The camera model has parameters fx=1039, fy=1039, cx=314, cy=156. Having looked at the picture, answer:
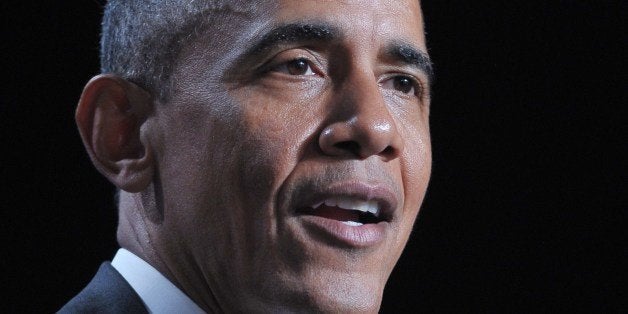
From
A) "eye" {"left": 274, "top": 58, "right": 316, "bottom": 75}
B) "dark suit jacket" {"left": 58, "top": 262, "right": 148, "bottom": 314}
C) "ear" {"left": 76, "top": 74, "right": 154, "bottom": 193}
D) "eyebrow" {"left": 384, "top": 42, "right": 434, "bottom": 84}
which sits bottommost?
"dark suit jacket" {"left": 58, "top": 262, "right": 148, "bottom": 314}

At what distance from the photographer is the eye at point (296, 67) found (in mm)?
2199

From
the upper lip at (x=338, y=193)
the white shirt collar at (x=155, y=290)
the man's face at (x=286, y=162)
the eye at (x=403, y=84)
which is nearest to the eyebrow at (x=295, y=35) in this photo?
the man's face at (x=286, y=162)

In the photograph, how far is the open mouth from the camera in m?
2.12

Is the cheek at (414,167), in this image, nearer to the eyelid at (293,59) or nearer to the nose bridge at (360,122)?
the nose bridge at (360,122)

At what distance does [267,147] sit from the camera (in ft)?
6.92

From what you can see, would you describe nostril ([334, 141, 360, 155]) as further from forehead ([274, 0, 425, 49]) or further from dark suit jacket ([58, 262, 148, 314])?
dark suit jacket ([58, 262, 148, 314])

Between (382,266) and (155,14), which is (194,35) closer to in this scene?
(155,14)

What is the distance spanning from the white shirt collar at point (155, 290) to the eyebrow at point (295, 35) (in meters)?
0.53

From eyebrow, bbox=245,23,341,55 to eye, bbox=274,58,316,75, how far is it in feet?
0.14

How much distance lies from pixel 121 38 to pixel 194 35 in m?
0.26

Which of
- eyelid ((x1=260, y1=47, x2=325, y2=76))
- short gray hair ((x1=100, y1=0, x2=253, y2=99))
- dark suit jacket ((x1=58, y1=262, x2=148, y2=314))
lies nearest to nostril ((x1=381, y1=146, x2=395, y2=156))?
eyelid ((x1=260, y1=47, x2=325, y2=76))

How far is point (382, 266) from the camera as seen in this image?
2.20m

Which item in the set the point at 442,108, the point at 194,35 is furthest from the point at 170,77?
the point at 442,108

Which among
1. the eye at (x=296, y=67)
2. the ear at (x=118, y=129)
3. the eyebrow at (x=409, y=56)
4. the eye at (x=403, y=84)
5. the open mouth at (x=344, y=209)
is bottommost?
the open mouth at (x=344, y=209)
